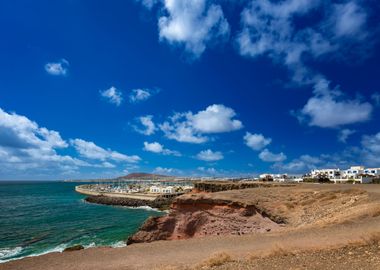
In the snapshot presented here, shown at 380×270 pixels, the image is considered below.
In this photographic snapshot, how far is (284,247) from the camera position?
42.8 feet

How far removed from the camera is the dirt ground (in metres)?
11.1

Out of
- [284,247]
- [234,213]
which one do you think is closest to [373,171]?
[234,213]

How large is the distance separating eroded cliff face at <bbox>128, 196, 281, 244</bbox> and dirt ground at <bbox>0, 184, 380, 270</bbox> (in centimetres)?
92

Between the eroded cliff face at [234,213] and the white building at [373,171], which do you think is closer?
the eroded cliff face at [234,213]

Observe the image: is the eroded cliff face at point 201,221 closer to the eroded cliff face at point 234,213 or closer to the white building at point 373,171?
the eroded cliff face at point 234,213

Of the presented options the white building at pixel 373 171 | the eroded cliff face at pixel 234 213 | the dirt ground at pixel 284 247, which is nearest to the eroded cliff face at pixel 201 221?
the eroded cliff face at pixel 234 213

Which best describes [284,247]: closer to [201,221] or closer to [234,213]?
[234,213]

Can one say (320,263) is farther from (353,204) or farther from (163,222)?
(163,222)

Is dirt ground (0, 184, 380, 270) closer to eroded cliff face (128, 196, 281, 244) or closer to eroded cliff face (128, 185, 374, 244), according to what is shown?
eroded cliff face (128, 185, 374, 244)

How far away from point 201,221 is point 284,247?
50.6ft

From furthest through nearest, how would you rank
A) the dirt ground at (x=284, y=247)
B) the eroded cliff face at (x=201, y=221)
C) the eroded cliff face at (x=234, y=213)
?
the eroded cliff face at (x=201, y=221)
the eroded cliff face at (x=234, y=213)
the dirt ground at (x=284, y=247)

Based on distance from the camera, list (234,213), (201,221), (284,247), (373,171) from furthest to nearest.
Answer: (373,171)
(201,221)
(234,213)
(284,247)

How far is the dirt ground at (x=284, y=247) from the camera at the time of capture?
11.1 m

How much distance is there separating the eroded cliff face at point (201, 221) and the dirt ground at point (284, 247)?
92cm
